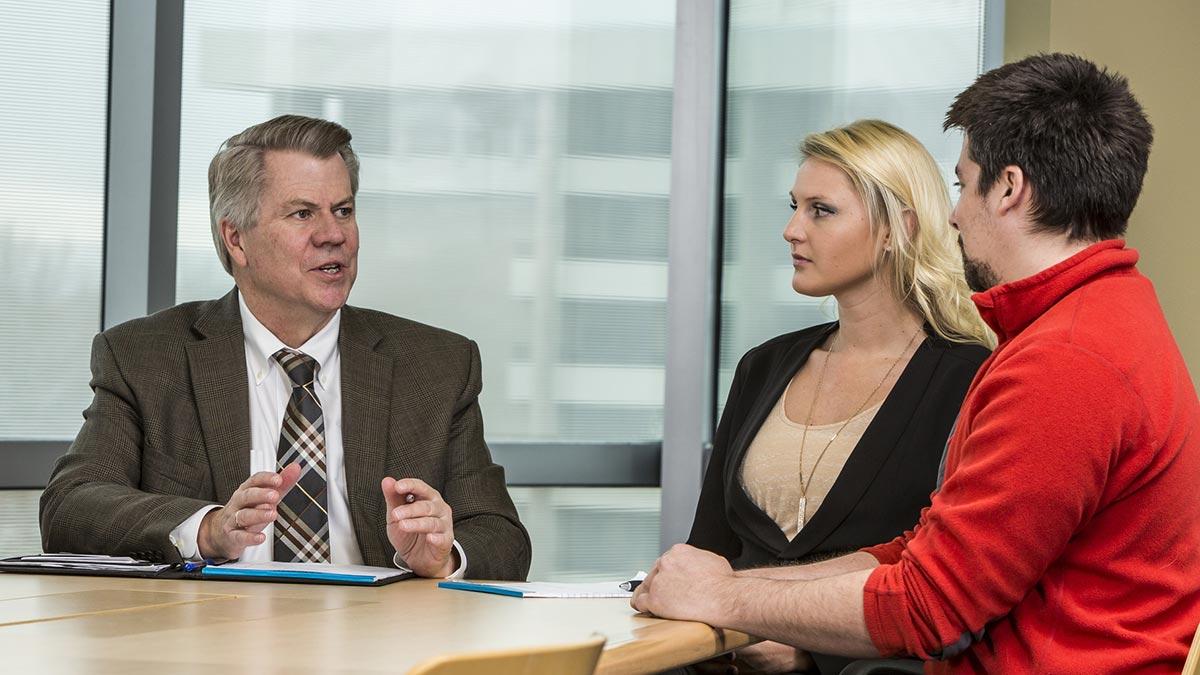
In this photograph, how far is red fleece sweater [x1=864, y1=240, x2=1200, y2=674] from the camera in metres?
1.49

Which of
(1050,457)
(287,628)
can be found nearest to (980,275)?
(1050,457)

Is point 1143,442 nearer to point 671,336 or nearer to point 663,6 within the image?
point 671,336

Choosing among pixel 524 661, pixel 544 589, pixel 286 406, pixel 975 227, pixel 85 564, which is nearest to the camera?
pixel 524 661

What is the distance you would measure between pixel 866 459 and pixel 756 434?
320 millimetres

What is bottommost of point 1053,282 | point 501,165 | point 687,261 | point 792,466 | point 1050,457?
point 792,466

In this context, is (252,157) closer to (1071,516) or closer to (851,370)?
(851,370)

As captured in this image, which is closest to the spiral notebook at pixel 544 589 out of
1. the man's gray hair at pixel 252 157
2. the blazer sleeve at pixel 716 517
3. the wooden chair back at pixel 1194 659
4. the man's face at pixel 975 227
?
the blazer sleeve at pixel 716 517

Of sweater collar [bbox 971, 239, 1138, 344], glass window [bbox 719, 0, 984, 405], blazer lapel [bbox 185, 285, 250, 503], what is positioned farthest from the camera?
glass window [bbox 719, 0, 984, 405]

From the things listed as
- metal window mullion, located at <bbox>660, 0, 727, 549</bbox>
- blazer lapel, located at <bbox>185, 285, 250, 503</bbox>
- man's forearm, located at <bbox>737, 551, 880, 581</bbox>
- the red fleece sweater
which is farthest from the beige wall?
blazer lapel, located at <bbox>185, 285, 250, 503</bbox>

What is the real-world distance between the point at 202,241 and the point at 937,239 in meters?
2.15

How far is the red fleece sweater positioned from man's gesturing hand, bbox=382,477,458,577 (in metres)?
0.84

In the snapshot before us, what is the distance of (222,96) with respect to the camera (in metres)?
3.73

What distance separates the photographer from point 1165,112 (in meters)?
3.15

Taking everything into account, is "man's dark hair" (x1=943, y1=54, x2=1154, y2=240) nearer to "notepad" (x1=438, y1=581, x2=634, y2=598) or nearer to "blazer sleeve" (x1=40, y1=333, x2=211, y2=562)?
"notepad" (x1=438, y1=581, x2=634, y2=598)
